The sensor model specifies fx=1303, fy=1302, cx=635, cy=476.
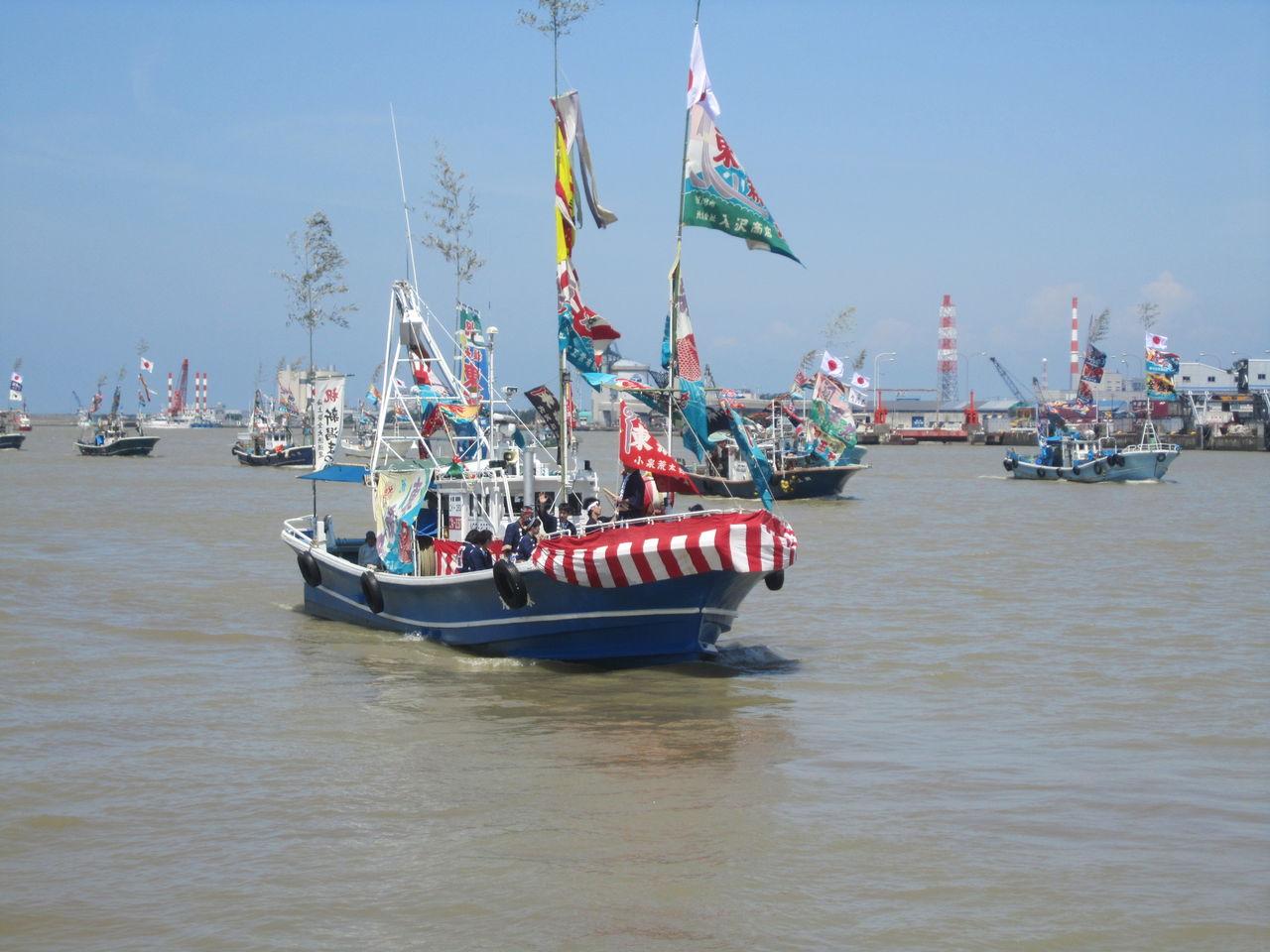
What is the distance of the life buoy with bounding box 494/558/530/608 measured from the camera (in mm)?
15008

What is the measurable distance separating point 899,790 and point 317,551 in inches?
441

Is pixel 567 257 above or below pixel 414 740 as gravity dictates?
above

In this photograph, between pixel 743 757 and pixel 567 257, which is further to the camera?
pixel 567 257

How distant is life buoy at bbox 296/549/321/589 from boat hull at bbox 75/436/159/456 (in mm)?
66617

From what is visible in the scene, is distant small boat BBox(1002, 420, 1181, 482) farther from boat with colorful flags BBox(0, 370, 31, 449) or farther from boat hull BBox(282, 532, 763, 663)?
boat with colorful flags BBox(0, 370, 31, 449)

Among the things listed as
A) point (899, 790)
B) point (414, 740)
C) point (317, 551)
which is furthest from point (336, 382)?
point (899, 790)

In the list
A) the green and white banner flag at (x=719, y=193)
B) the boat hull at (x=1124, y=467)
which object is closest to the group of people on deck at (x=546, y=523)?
the green and white banner flag at (x=719, y=193)

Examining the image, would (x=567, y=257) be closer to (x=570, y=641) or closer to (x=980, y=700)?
(x=570, y=641)

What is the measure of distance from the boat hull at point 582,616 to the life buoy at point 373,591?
56 centimetres

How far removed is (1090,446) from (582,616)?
163 feet

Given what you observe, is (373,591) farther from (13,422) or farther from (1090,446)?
(13,422)

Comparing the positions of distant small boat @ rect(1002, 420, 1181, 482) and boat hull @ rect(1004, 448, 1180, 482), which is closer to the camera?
boat hull @ rect(1004, 448, 1180, 482)

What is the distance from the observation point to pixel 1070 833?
32.7 ft

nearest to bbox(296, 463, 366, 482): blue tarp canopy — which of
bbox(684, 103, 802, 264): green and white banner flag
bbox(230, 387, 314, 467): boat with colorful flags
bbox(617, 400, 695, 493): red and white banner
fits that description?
bbox(617, 400, 695, 493): red and white banner
